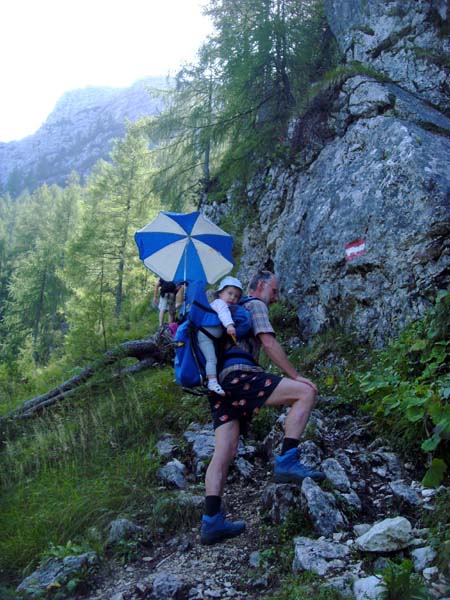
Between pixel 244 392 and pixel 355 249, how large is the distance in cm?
397

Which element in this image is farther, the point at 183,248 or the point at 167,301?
the point at 167,301

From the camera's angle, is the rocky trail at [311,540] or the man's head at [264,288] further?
the man's head at [264,288]

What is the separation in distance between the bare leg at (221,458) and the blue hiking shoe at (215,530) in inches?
7.7

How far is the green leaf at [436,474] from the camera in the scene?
11.7ft

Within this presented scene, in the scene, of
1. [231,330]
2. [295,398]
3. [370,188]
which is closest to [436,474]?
[295,398]

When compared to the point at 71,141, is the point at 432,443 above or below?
below

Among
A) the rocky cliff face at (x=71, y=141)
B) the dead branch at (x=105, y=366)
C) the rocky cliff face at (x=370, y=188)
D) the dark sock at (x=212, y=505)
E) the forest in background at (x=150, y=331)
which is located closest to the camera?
the dark sock at (x=212, y=505)

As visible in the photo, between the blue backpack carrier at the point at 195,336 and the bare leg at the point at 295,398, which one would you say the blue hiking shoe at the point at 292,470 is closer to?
the bare leg at the point at 295,398

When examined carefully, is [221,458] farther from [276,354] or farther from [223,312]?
[223,312]

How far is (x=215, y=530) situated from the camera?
151 inches

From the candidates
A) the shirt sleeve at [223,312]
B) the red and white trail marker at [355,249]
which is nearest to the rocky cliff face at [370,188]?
the red and white trail marker at [355,249]

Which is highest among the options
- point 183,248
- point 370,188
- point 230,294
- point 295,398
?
point 370,188

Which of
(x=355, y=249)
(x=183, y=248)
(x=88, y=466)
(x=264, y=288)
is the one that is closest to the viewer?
(x=264, y=288)

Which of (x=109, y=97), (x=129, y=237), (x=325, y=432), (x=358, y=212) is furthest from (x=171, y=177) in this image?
(x=109, y=97)
